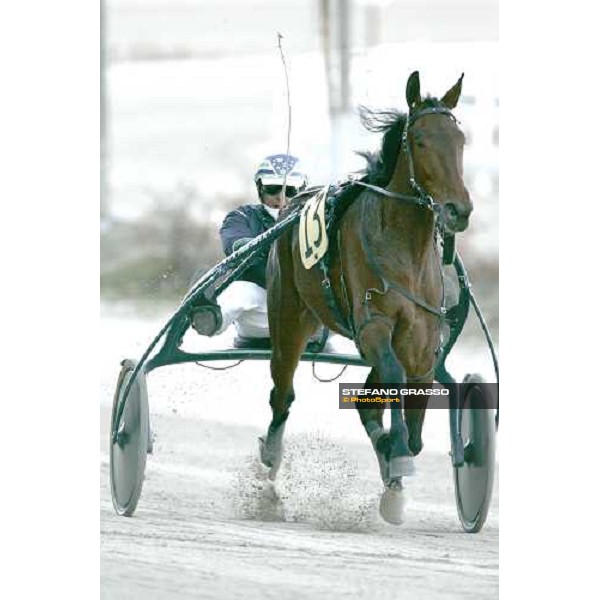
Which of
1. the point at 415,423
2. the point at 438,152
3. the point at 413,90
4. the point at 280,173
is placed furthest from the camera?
the point at 280,173

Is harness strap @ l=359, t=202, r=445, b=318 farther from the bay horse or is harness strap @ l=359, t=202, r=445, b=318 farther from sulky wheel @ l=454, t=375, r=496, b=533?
sulky wheel @ l=454, t=375, r=496, b=533

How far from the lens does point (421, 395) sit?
26.3ft

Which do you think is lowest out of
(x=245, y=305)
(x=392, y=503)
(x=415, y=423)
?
(x=392, y=503)

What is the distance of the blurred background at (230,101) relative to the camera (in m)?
8.09

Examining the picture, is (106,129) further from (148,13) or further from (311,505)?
(311,505)

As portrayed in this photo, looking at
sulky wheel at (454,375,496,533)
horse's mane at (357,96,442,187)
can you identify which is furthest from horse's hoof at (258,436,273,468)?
horse's mane at (357,96,442,187)

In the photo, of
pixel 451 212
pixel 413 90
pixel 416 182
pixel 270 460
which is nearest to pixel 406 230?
pixel 416 182

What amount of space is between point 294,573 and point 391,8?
83.2 inches

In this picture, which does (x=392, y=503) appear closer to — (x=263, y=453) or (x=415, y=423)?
(x=415, y=423)

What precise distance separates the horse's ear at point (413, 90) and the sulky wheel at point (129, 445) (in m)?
1.54

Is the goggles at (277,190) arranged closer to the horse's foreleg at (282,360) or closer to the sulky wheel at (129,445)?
the horse's foreleg at (282,360)

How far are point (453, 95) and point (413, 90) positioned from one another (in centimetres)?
14

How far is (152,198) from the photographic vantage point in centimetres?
834
